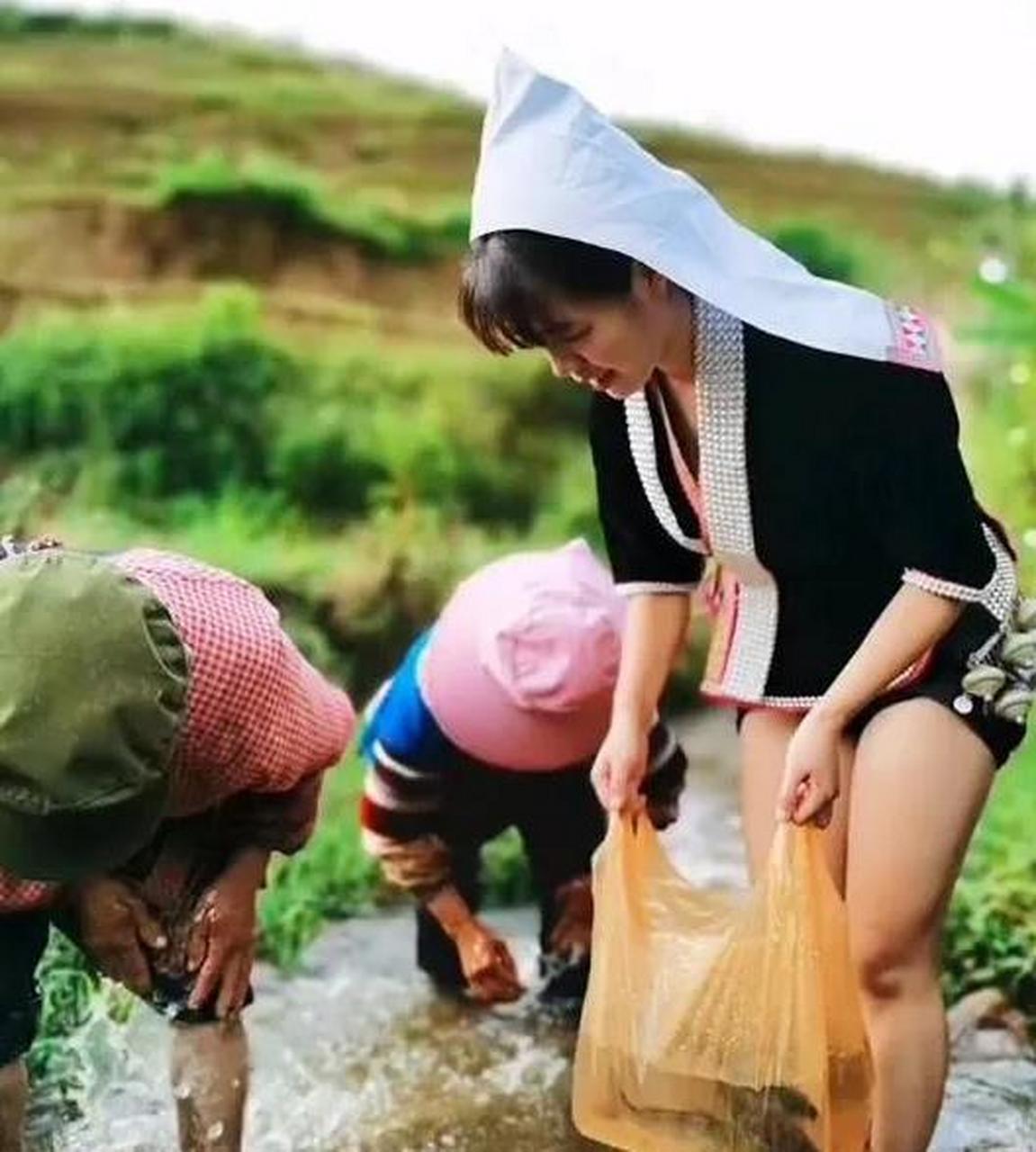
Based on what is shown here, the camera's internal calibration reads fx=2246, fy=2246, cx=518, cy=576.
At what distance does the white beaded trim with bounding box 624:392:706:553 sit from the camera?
2.38 m

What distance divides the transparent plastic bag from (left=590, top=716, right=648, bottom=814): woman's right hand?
0.03 metres

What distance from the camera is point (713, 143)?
5289mm

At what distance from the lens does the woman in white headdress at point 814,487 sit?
218cm

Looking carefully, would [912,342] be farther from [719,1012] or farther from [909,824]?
[719,1012]

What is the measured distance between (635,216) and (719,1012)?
849mm

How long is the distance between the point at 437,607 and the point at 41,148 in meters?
1.59

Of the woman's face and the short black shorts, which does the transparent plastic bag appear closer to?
the short black shorts

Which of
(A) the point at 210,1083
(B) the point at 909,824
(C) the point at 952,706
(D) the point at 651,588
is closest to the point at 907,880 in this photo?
(B) the point at 909,824

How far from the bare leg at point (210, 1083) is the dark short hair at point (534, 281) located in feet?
2.50

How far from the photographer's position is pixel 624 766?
2.46m

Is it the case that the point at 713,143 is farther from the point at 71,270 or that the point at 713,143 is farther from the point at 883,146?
the point at 71,270

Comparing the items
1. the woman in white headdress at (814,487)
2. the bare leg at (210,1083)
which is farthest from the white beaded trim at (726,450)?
the bare leg at (210,1083)

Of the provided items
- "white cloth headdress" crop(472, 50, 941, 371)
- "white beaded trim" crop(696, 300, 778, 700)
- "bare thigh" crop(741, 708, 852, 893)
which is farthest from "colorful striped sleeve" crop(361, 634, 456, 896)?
"white cloth headdress" crop(472, 50, 941, 371)

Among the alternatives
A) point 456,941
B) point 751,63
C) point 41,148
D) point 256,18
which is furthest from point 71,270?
point 456,941
